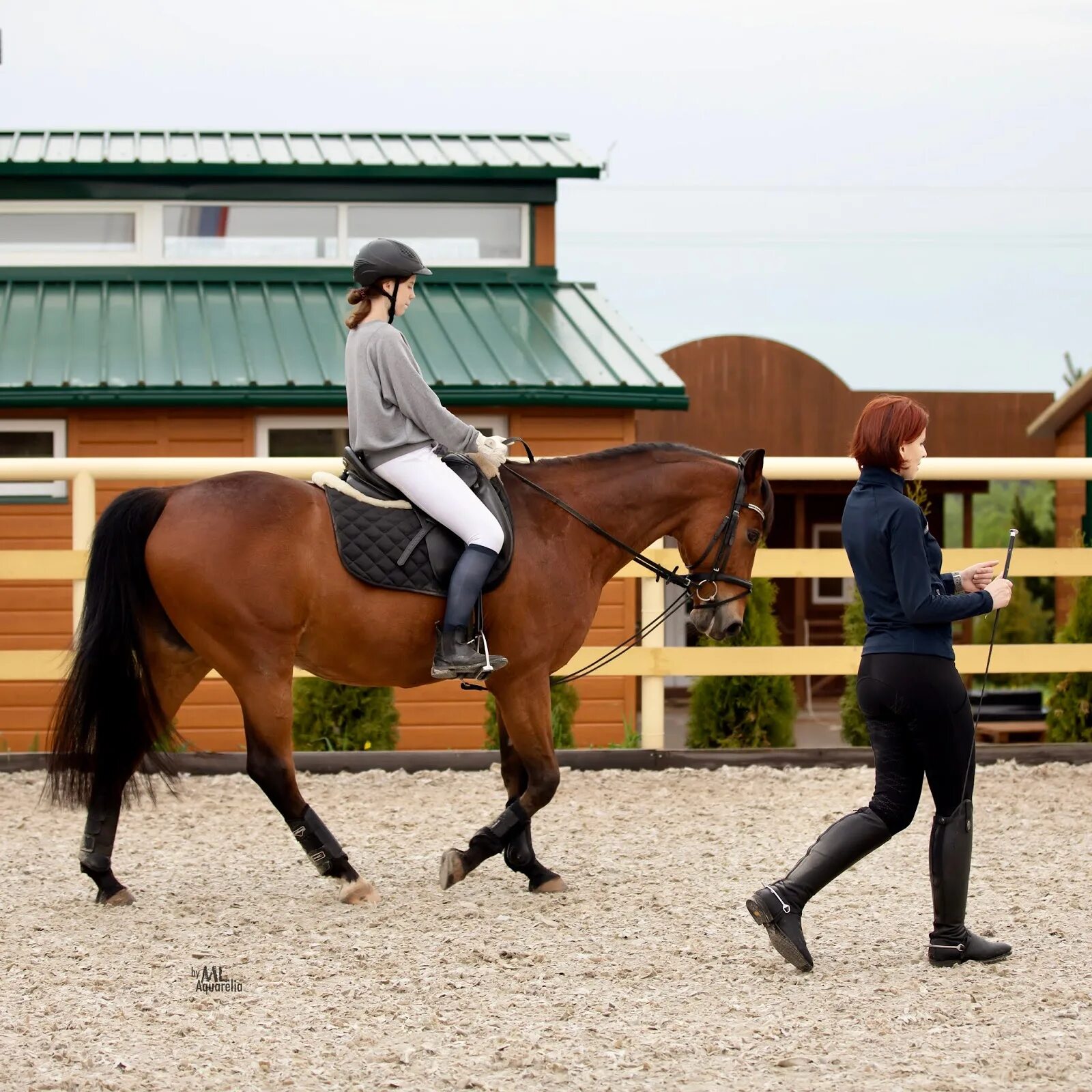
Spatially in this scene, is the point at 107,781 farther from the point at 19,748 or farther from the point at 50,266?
the point at 50,266

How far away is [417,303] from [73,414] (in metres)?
3.19

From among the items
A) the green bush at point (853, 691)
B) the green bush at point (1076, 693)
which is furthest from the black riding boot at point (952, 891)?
the green bush at point (1076, 693)

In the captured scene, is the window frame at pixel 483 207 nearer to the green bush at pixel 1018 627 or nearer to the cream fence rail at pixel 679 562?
the cream fence rail at pixel 679 562

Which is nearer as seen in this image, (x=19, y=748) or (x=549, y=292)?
(x=19, y=748)

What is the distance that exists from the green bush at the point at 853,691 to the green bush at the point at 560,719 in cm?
171

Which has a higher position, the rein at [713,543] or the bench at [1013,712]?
the rein at [713,543]

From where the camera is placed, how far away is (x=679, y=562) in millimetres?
8164

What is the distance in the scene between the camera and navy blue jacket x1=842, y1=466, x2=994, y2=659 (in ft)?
13.8

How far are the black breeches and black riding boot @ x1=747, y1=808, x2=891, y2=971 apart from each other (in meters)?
0.06

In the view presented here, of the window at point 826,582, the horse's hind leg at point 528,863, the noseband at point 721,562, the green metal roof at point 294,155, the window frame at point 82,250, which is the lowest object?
the horse's hind leg at point 528,863

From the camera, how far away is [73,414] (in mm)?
11367

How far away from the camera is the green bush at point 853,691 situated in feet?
28.3

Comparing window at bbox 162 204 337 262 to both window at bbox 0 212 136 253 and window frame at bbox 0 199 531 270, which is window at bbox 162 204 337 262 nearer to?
window frame at bbox 0 199 531 270

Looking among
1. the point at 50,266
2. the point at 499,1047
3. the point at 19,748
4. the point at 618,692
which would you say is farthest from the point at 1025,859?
the point at 50,266
